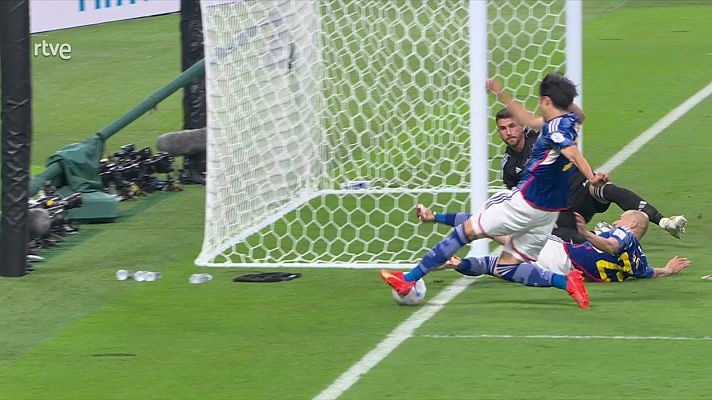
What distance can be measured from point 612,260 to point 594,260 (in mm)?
108

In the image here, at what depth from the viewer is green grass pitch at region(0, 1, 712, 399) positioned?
721 centimetres

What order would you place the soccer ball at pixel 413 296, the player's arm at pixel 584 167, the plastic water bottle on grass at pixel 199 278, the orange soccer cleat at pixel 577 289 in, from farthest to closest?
the plastic water bottle on grass at pixel 199 278, the soccer ball at pixel 413 296, the orange soccer cleat at pixel 577 289, the player's arm at pixel 584 167

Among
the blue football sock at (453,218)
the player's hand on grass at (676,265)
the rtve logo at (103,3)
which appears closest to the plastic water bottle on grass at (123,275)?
the blue football sock at (453,218)

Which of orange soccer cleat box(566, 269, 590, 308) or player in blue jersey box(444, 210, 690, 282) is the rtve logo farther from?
orange soccer cleat box(566, 269, 590, 308)

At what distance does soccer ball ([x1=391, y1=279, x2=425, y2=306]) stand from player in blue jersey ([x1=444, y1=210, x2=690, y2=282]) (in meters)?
0.36

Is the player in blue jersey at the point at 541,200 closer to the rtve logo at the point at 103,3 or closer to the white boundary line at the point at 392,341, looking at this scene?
the white boundary line at the point at 392,341

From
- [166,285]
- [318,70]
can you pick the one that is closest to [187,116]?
[318,70]

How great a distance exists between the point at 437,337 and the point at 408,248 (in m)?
2.42

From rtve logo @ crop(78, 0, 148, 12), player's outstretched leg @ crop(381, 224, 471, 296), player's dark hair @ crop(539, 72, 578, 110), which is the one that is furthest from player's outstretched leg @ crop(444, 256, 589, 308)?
rtve logo @ crop(78, 0, 148, 12)

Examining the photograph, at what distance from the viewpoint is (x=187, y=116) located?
13398mm

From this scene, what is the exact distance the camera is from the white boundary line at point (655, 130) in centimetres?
1327

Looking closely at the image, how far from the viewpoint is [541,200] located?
8.49 m
